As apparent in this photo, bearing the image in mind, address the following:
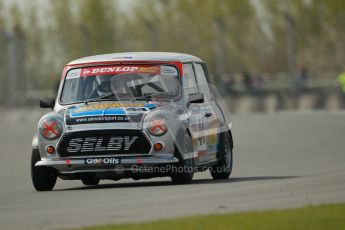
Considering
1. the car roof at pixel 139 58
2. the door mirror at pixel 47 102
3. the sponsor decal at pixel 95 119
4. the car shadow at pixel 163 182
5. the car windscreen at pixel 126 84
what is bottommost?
the car shadow at pixel 163 182

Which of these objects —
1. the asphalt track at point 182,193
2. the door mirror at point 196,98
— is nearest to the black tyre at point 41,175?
the asphalt track at point 182,193

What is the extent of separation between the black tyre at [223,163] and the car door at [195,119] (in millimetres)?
644

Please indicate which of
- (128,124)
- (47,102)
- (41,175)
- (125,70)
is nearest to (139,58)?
(125,70)

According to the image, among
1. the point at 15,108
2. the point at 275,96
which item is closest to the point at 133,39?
the point at 15,108

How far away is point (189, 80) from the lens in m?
15.4

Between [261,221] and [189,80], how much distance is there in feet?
19.5

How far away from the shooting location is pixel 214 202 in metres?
11.8

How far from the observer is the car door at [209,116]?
50.1 feet

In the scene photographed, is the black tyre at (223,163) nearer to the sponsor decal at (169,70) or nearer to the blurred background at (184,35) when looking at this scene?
the sponsor decal at (169,70)

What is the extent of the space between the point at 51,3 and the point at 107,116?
275 ft

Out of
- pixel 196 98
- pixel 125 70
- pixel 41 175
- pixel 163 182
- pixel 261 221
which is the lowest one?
pixel 163 182

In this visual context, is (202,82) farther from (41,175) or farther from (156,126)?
(41,175)

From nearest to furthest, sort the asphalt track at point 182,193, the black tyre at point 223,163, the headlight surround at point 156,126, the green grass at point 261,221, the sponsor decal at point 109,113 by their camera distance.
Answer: the green grass at point 261,221, the asphalt track at point 182,193, the headlight surround at point 156,126, the sponsor decal at point 109,113, the black tyre at point 223,163

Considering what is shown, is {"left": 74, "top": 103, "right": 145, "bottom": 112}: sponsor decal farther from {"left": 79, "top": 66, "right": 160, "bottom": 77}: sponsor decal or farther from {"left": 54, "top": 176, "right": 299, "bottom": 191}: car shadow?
{"left": 54, "top": 176, "right": 299, "bottom": 191}: car shadow
